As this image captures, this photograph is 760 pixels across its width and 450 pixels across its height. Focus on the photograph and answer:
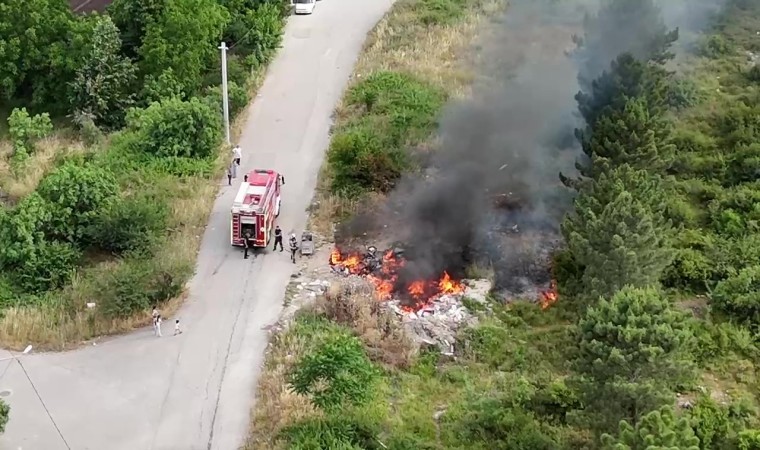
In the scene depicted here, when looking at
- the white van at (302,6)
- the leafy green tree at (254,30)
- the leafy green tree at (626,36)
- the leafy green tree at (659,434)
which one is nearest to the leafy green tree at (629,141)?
the leafy green tree at (626,36)

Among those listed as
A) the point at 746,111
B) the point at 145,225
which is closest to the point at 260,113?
the point at 145,225

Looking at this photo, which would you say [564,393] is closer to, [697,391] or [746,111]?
[697,391]

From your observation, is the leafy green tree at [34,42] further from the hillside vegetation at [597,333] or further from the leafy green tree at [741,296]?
the leafy green tree at [741,296]

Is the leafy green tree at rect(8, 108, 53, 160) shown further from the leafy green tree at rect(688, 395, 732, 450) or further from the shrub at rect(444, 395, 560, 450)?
the leafy green tree at rect(688, 395, 732, 450)

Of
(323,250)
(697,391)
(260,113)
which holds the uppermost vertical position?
(260,113)

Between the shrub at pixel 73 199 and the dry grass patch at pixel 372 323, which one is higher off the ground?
the shrub at pixel 73 199

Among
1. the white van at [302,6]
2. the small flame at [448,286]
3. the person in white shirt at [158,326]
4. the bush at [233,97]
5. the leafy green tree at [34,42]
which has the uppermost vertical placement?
the white van at [302,6]
